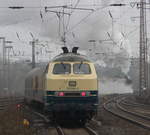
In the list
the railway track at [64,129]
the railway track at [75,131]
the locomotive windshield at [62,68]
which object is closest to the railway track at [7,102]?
the railway track at [64,129]

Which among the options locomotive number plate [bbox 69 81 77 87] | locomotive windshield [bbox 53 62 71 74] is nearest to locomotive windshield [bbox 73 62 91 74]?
locomotive windshield [bbox 53 62 71 74]

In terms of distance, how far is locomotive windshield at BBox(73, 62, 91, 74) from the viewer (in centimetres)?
1623

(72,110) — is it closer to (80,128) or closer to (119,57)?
(80,128)

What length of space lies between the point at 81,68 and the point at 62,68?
904 mm

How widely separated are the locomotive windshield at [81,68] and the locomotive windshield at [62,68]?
0.29 m

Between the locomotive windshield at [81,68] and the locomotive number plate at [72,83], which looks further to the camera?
the locomotive windshield at [81,68]

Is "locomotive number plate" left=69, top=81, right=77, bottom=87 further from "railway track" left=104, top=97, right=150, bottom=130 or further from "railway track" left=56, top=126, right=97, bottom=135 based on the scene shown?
"railway track" left=104, top=97, right=150, bottom=130

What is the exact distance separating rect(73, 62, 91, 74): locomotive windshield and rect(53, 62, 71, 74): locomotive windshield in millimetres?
288

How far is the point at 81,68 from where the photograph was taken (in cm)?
1636

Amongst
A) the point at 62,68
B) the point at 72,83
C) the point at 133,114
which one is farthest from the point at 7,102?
the point at 72,83

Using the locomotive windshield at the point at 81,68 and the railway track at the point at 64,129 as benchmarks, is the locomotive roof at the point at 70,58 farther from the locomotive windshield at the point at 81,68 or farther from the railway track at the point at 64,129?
the railway track at the point at 64,129

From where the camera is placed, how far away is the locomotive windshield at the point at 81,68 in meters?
16.2

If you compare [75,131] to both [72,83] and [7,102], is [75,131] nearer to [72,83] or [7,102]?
[72,83]

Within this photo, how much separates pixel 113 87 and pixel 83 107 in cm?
6077
